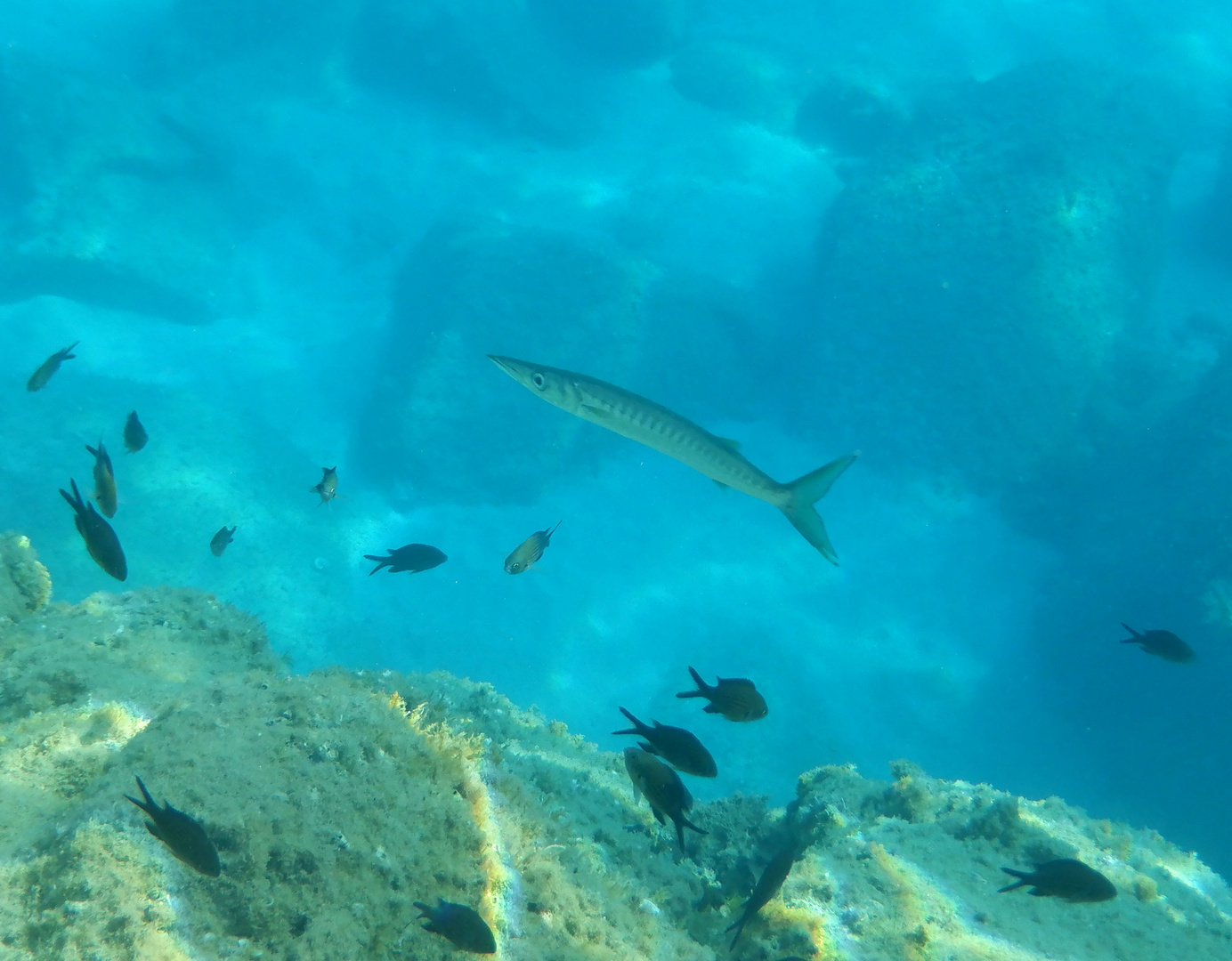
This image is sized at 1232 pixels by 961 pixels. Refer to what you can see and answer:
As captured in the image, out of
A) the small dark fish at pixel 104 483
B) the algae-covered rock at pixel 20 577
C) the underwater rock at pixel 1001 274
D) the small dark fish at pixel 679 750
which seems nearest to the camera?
the small dark fish at pixel 679 750

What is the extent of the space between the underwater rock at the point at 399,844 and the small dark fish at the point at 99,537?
809 millimetres

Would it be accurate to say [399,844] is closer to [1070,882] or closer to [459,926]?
[459,926]

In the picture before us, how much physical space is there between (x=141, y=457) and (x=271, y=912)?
17.6 meters

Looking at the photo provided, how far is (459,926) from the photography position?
2457 mm

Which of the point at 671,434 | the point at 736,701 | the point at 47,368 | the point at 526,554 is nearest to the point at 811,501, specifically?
the point at 671,434

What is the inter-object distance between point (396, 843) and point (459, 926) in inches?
21.0

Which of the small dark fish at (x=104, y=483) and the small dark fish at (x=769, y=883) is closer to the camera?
the small dark fish at (x=769, y=883)

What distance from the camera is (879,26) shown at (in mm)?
25828

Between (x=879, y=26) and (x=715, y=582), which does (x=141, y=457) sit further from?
(x=879, y=26)

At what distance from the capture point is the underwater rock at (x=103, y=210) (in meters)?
19.8

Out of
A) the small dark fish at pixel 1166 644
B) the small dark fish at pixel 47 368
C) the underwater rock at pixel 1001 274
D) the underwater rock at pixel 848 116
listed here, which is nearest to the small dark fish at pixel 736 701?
the small dark fish at pixel 1166 644

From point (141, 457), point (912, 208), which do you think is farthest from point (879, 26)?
point (141, 457)

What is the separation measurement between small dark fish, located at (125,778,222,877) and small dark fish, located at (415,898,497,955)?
78 cm

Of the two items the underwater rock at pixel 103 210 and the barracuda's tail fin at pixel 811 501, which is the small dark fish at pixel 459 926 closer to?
the barracuda's tail fin at pixel 811 501
